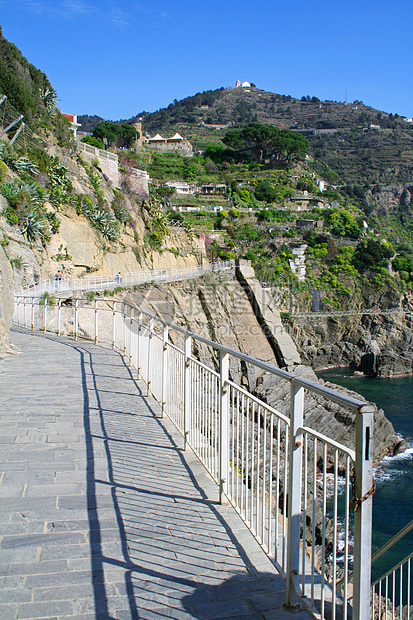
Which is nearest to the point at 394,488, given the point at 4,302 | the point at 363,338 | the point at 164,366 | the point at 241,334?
the point at 164,366

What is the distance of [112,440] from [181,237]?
4264 cm

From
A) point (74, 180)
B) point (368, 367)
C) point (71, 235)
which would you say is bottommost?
point (368, 367)

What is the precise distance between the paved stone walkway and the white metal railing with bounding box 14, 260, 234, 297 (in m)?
15.6

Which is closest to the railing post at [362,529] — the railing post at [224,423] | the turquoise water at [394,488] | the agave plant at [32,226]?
the railing post at [224,423]

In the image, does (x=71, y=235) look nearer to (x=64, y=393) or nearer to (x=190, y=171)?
(x=64, y=393)

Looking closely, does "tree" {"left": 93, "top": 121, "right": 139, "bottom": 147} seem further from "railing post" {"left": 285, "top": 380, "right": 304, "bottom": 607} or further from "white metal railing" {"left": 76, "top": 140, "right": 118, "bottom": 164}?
"railing post" {"left": 285, "top": 380, "right": 304, "bottom": 607}

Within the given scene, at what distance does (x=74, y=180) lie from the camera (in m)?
32.8

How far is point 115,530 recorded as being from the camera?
3.48 meters

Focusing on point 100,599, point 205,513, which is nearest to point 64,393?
point 205,513

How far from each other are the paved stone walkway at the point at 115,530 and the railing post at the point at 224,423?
165 millimetres

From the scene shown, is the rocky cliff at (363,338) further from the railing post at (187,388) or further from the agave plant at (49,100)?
the railing post at (187,388)

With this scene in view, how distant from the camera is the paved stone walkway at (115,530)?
2688 mm

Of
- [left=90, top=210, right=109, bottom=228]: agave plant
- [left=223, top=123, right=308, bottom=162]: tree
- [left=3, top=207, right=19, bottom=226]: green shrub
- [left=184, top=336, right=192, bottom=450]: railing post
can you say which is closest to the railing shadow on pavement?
[left=184, top=336, right=192, bottom=450]: railing post

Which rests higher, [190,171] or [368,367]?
[190,171]
